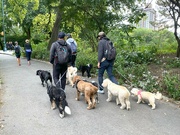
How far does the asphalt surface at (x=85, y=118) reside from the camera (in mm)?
4660

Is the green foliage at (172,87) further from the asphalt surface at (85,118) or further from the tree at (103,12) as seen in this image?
the tree at (103,12)

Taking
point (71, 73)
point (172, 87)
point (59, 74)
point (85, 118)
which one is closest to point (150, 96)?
point (172, 87)

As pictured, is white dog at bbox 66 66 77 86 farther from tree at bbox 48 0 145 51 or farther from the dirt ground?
tree at bbox 48 0 145 51

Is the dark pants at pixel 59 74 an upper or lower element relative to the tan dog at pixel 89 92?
upper

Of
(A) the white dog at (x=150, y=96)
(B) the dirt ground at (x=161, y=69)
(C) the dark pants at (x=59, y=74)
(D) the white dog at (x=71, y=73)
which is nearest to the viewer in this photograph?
(A) the white dog at (x=150, y=96)

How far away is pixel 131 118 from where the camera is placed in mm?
5320

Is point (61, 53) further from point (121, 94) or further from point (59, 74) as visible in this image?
point (121, 94)

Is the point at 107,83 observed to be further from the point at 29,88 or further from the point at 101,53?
the point at 29,88

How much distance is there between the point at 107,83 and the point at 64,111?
1.66 metres

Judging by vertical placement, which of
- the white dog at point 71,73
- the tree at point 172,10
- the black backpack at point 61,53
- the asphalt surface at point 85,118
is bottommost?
the asphalt surface at point 85,118

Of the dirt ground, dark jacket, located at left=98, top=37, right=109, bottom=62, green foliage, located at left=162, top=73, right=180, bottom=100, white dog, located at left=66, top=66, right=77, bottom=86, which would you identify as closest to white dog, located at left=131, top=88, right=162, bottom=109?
green foliage, located at left=162, top=73, right=180, bottom=100

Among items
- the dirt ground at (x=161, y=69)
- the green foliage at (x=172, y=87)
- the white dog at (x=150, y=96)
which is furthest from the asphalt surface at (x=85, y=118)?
the dirt ground at (x=161, y=69)

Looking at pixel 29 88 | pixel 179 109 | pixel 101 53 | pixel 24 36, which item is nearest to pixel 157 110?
pixel 179 109

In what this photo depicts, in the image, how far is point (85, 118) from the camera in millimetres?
5301
